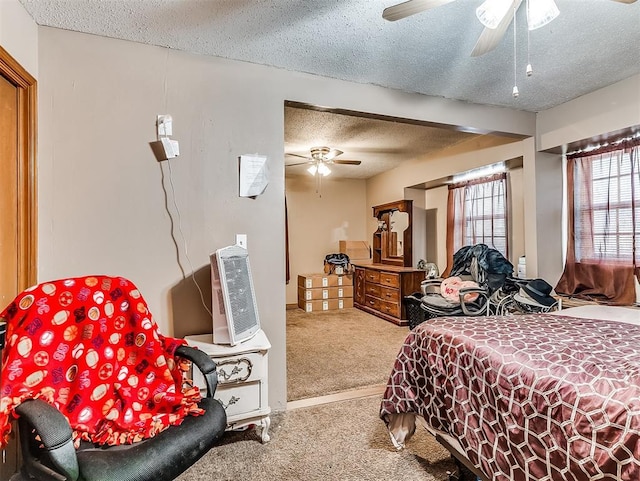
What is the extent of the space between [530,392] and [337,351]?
8.54 ft

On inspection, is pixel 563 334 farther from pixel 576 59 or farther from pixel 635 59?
pixel 635 59

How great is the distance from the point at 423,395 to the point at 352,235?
4984 millimetres

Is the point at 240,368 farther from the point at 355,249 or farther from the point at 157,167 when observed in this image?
the point at 355,249

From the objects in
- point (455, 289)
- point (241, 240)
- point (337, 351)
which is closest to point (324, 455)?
point (241, 240)

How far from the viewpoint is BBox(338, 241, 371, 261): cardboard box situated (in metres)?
6.37

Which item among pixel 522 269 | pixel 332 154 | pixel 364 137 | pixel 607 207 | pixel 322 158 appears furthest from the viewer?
pixel 332 154

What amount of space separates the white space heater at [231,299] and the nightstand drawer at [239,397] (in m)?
0.26

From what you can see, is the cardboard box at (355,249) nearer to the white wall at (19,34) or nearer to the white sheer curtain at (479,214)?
the white sheer curtain at (479,214)

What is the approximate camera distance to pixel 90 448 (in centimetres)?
131

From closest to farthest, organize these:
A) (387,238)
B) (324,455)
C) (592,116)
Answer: (324,455) → (592,116) → (387,238)

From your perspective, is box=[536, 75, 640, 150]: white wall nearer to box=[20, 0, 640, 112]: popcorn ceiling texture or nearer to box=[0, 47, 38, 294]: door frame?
box=[20, 0, 640, 112]: popcorn ceiling texture

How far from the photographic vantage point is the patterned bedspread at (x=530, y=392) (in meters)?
1.00

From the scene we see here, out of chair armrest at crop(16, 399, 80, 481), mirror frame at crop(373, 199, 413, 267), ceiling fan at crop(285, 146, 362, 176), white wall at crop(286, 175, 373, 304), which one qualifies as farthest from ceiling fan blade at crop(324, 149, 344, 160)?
chair armrest at crop(16, 399, 80, 481)

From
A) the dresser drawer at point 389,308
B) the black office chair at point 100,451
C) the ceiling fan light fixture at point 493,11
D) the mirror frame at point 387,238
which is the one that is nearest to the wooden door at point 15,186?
the black office chair at point 100,451
